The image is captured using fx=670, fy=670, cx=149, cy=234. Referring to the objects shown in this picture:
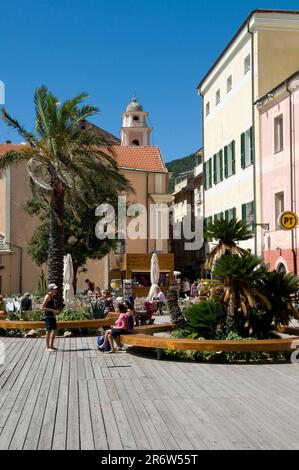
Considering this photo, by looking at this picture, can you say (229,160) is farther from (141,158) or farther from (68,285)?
(141,158)

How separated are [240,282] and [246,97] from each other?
853 inches

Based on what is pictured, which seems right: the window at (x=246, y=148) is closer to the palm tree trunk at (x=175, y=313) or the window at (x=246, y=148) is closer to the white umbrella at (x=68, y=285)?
the white umbrella at (x=68, y=285)

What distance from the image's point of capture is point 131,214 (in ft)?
160

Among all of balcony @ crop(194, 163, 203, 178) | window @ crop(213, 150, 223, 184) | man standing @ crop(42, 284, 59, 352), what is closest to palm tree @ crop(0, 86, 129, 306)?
man standing @ crop(42, 284, 59, 352)

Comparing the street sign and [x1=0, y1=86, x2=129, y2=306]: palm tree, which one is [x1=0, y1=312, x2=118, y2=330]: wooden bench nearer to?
[x1=0, y1=86, x2=129, y2=306]: palm tree

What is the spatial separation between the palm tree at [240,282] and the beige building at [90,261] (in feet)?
102

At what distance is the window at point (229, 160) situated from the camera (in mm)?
36531

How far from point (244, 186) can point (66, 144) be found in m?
14.1

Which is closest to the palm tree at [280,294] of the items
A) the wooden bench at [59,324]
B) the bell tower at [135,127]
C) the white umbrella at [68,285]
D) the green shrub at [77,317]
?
the wooden bench at [59,324]

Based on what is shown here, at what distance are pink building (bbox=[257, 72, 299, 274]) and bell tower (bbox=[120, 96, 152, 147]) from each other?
5950 centimetres

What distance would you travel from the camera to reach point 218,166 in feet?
131

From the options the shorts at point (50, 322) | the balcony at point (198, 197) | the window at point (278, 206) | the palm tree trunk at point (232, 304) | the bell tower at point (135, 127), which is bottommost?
the shorts at point (50, 322)

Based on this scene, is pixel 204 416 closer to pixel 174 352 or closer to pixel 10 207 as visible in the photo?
pixel 174 352
